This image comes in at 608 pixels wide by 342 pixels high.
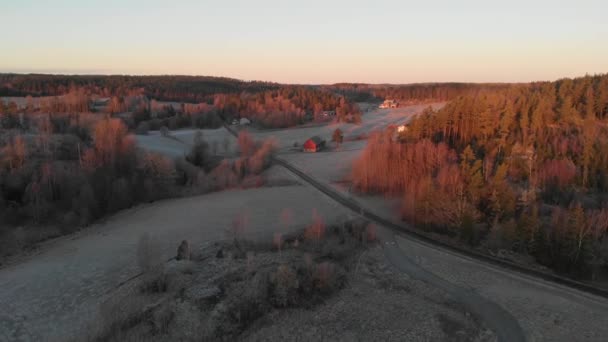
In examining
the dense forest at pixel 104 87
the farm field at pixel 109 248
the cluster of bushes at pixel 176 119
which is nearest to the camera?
the farm field at pixel 109 248

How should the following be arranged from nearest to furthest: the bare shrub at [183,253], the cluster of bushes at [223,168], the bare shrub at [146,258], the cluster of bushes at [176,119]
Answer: the bare shrub at [146,258] < the bare shrub at [183,253] < the cluster of bushes at [223,168] < the cluster of bushes at [176,119]

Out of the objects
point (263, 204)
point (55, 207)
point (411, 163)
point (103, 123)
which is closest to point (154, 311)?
point (263, 204)

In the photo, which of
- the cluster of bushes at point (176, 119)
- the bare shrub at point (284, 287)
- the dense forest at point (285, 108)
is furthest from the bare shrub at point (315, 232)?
the cluster of bushes at point (176, 119)

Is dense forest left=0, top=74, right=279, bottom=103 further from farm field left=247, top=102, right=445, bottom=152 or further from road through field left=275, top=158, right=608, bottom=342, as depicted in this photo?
road through field left=275, top=158, right=608, bottom=342

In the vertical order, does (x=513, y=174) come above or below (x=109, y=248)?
above

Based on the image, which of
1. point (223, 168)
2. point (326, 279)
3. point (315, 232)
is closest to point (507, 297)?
point (326, 279)

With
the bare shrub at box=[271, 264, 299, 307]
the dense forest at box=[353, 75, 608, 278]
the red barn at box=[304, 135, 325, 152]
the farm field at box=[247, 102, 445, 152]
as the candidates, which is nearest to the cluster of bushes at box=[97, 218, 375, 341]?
the bare shrub at box=[271, 264, 299, 307]

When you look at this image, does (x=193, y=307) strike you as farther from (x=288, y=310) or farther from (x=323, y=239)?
(x=323, y=239)

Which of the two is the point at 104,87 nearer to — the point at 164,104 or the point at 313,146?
the point at 164,104

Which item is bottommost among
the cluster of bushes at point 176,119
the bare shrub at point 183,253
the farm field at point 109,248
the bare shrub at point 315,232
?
the farm field at point 109,248

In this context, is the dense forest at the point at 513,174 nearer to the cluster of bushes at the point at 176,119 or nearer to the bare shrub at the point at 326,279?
the bare shrub at the point at 326,279
